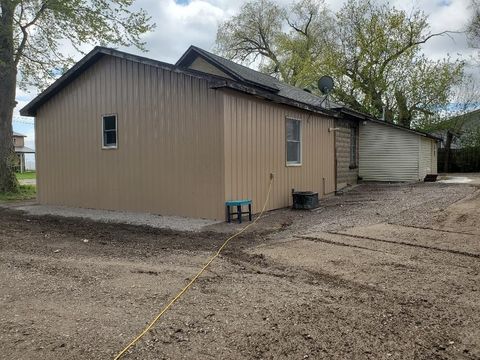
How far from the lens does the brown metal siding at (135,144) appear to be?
860 centimetres

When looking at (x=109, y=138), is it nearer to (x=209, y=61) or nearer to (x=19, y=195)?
(x=209, y=61)

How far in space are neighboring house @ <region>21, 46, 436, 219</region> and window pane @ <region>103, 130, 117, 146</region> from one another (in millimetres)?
36

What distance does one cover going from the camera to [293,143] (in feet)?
36.5

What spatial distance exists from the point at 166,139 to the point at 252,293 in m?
5.96

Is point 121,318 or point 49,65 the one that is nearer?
point 121,318

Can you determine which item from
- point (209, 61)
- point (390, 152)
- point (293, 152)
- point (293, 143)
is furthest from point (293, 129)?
point (390, 152)

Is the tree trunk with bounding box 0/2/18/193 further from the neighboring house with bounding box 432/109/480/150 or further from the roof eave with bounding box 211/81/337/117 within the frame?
the neighboring house with bounding box 432/109/480/150

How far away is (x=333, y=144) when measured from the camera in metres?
13.6

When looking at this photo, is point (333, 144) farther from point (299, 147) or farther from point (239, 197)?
point (239, 197)

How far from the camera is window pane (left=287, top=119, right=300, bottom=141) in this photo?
35.6 ft

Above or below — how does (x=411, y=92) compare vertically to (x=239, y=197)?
above

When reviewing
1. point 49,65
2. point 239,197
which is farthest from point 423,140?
point 49,65

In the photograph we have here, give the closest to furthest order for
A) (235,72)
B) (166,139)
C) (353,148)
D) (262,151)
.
→ (166,139) < (262,151) < (235,72) < (353,148)

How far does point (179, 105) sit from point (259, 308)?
6.29m
